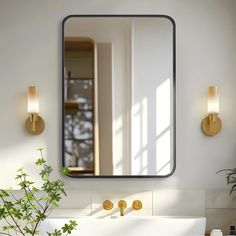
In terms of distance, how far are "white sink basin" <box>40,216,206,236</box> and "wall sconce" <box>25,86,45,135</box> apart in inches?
21.3

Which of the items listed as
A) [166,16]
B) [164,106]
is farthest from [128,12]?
[164,106]

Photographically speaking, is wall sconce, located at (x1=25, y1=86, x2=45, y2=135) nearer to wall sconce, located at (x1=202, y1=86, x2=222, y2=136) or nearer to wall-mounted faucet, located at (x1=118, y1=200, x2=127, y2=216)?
wall-mounted faucet, located at (x1=118, y1=200, x2=127, y2=216)

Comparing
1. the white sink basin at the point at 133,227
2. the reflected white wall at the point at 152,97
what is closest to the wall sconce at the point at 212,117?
the reflected white wall at the point at 152,97

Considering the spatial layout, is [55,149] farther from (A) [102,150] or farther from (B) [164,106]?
(B) [164,106]

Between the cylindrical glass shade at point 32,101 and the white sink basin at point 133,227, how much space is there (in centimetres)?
64

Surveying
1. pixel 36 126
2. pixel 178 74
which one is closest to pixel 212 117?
pixel 178 74

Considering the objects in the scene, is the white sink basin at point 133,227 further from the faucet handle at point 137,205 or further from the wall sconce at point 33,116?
the wall sconce at point 33,116

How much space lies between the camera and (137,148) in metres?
3.41

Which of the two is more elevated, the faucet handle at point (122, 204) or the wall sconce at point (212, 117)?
the wall sconce at point (212, 117)

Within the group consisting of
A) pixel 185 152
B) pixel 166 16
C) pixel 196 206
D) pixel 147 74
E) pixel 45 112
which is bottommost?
pixel 196 206

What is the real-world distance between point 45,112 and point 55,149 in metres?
0.23

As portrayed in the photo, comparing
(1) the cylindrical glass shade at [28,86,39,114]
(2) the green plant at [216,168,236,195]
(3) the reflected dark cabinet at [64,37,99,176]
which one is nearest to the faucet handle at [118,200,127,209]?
(3) the reflected dark cabinet at [64,37,99,176]

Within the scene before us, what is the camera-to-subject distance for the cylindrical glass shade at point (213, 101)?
3.37m

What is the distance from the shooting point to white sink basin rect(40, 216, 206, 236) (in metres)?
3.20
